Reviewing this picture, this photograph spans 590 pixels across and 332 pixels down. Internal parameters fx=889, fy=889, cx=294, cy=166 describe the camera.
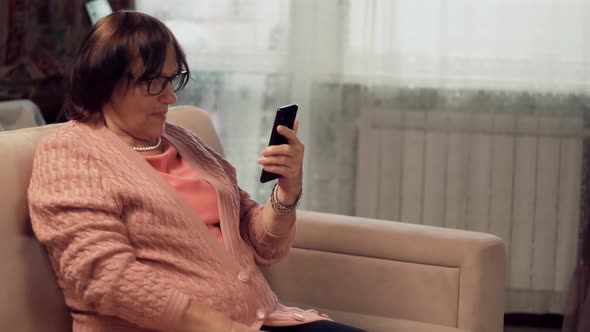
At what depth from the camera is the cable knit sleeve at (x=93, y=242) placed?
1458 millimetres

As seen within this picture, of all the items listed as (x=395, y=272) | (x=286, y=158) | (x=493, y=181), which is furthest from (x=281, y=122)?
(x=493, y=181)

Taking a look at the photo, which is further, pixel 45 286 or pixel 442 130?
pixel 442 130

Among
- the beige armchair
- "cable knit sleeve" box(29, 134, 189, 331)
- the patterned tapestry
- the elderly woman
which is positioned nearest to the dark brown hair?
the elderly woman

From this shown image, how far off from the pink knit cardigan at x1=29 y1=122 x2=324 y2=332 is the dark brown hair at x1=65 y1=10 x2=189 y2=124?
57mm

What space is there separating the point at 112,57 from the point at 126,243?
335 mm

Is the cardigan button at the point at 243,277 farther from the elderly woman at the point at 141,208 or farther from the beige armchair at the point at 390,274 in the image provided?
the beige armchair at the point at 390,274

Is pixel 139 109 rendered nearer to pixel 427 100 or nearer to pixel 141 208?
pixel 141 208

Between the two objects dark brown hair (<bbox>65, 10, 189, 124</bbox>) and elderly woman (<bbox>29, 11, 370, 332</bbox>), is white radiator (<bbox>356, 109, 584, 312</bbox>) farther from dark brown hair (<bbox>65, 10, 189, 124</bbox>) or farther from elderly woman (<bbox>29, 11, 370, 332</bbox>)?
dark brown hair (<bbox>65, 10, 189, 124</bbox>)

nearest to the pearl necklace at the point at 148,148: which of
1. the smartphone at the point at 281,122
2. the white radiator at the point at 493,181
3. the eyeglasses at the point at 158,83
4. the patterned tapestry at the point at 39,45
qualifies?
the eyeglasses at the point at 158,83

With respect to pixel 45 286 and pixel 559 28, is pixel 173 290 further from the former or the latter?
pixel 559 28

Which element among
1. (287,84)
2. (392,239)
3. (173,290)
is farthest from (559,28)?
(173,290)

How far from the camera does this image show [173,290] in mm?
1517

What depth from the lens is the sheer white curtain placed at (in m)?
3.11

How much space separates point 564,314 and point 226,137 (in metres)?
1.37
